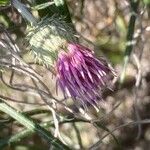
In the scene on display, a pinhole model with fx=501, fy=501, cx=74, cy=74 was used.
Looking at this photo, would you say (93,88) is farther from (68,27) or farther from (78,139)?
(78,139)

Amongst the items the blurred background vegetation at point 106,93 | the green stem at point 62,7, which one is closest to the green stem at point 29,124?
the green stem at point 62,7

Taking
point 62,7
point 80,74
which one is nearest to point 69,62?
point 80,74

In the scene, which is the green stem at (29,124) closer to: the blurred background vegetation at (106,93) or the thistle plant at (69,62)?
the thistle plant at (69,62)

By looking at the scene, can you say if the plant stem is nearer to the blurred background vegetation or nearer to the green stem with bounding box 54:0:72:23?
the green stem with bounding box 54:0:72:23

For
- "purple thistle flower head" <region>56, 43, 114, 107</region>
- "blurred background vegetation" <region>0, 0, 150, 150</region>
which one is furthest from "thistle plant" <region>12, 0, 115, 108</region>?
"blurred background vegetation" <region>0, 0, 150, 150</region>

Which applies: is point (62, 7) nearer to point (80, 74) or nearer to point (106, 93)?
point (80, 74)
